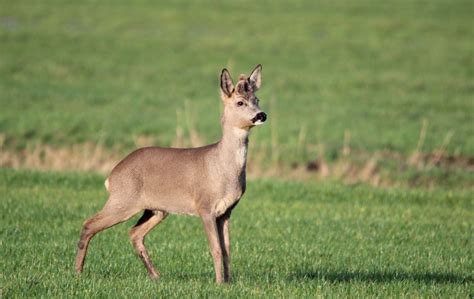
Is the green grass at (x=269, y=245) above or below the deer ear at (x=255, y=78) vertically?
below

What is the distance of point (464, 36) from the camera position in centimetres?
4553

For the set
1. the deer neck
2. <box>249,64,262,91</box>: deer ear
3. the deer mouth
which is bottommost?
the deer neck

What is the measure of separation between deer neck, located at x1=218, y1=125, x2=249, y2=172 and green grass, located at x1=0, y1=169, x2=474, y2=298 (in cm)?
132

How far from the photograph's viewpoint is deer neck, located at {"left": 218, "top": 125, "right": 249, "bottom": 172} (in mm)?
10797

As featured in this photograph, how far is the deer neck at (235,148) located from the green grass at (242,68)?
1261cm

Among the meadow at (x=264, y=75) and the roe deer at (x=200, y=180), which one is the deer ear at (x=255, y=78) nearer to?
the roe deer at (x=200, y=180)

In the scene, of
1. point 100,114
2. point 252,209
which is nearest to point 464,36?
point 100,114

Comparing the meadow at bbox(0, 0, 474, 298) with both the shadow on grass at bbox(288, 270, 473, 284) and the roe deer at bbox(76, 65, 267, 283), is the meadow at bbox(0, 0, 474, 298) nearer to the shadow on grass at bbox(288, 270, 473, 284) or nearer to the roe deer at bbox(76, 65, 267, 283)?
the shadow on grass at bbox(288, 270, 473, 284)

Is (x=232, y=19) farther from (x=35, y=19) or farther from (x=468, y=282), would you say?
(x=468, y=282)

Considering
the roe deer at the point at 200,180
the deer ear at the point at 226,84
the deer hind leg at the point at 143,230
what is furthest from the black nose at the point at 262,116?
the deer hind leg at the point at 143,230

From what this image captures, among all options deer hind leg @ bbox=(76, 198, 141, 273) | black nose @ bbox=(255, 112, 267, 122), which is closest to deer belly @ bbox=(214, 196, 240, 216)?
black nose @ bbox=(255, 112, 267, 122)

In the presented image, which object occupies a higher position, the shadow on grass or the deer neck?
the deer neck

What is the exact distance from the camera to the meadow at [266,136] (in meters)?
12.3

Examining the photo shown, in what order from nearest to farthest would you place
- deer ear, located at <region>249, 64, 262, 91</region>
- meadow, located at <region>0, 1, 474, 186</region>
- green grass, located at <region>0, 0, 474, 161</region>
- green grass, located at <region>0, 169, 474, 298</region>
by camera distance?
green grass, located at <region>0, 169, 474, 298</region>, deer ear, located at <region>249, 64, 262, 91</region>, meadow, located at <region>0, 1, 474, 186</region>, green grass, located at <region>0, 0, 474, 161</region>
